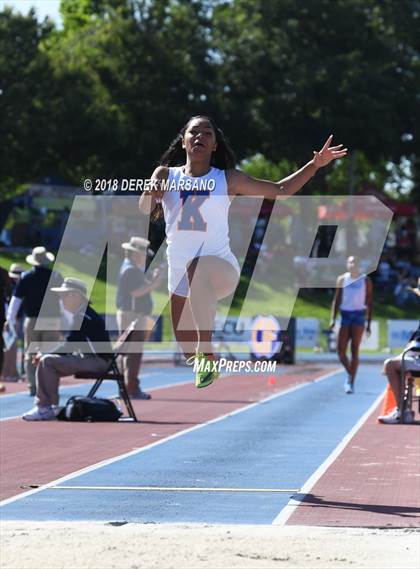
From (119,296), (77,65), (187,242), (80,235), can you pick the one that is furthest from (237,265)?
(77,65)

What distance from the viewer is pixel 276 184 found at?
7.20 m

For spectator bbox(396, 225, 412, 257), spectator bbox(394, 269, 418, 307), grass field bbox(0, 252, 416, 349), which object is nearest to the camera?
grass field bbox(0, 252, 416, 349)

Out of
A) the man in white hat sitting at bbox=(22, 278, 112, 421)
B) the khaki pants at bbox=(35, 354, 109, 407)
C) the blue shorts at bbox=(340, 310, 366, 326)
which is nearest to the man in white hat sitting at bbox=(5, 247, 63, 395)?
the man in white hat sitting at bbox=(22, 278, 112, 421)

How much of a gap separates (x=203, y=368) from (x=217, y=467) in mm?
3368

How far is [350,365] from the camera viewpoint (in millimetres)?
18875

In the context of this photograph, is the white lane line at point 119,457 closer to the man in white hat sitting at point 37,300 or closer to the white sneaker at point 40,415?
the white sneaker at point 40,415

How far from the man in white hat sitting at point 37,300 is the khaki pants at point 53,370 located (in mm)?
1899

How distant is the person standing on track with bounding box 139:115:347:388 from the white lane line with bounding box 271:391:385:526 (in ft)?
4.35

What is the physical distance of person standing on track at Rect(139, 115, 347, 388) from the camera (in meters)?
7.07

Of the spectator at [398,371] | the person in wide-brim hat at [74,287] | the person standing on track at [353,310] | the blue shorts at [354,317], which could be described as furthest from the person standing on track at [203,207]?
the blue shorts at [354,317]

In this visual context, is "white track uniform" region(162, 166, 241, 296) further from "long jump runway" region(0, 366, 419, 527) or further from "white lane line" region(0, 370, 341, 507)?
"white lane line" region(0, 370, 341, 507)

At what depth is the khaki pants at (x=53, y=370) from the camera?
1431 cm

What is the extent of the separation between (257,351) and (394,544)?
18.8 m

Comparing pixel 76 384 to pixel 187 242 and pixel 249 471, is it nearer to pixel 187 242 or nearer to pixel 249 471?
pixel 249 471
